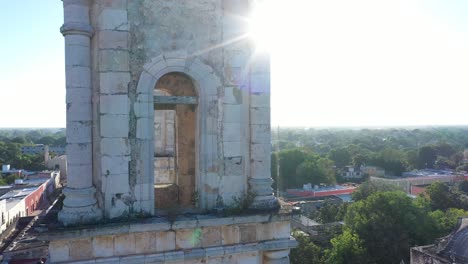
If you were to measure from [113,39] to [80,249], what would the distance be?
3.33 m

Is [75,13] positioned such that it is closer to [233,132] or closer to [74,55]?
[74,55]

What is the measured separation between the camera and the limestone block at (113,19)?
21.6 ft

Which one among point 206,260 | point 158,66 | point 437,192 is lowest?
point 437,192

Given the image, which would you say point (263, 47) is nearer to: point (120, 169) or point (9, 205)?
point (120, 169)

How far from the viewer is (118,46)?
6625 millimetres

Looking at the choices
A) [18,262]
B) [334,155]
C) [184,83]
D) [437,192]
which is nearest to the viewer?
[184,83]

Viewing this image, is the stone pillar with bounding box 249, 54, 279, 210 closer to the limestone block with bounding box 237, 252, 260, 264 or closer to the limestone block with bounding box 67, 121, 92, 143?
the limestone block with bounding box 237, 252, 260, 264

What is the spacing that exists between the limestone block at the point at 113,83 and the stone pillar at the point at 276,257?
373 cm

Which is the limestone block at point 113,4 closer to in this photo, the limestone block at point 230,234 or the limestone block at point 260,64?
the limestone block at point 260,64

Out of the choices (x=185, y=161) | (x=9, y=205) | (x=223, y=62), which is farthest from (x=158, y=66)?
(x=9, y=205)

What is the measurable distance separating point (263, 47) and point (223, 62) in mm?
857

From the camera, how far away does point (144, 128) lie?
266 inches

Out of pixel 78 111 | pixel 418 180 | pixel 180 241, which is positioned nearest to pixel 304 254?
pixel 180 241

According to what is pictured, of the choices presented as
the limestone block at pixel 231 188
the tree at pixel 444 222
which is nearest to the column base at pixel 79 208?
the limestone block at pixel 231 188
